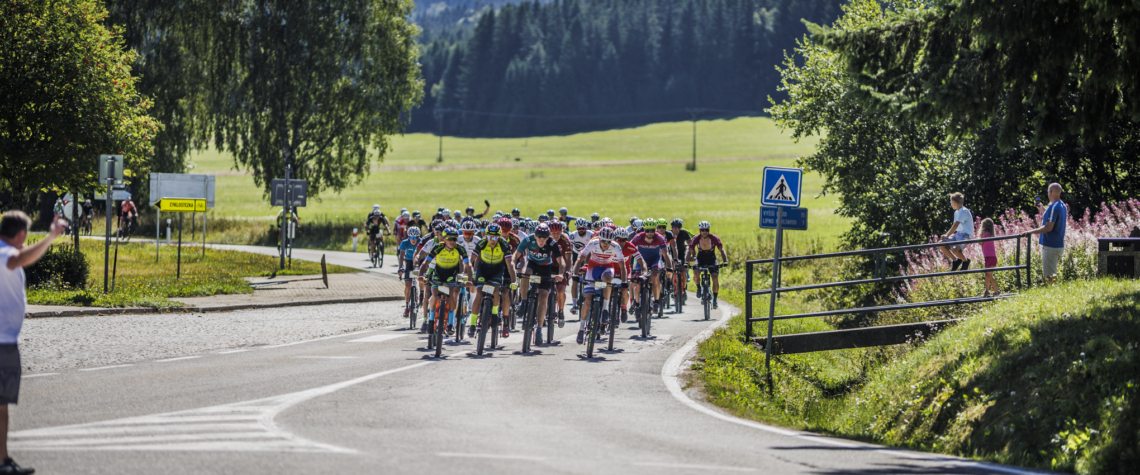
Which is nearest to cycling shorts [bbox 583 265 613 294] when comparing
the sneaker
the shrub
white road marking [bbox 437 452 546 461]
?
white road marking [bbox 437 452 546 461]

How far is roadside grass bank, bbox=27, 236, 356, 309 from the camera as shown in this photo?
19.8 metres

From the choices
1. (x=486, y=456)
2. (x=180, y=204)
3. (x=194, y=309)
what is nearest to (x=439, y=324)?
(x=486, y=456)

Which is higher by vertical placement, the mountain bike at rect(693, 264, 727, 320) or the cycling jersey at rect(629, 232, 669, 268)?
the cycling jersey at rect(629, 232, 669, 268)

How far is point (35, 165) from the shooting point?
938 inches

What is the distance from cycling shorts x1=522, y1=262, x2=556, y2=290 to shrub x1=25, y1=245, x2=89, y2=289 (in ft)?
39.4

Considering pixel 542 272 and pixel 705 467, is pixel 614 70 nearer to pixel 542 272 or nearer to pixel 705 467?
pixel 542 272

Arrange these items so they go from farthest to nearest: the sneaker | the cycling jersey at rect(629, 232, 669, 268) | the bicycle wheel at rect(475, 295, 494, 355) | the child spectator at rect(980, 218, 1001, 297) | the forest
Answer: the forest → the cycling jersey at rect(629, 232, 669, 268) → the child spectator at rect(980, 218, 1001, 297) → the bicycle wheel at rect(475, 295, 494, 355) → the sneaker

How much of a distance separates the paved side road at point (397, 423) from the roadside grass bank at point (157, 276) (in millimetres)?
8236

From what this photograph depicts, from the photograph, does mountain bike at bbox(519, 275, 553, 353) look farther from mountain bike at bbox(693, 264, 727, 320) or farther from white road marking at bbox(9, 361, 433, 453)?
white road marking at bbox(9, 361, 433, 453)

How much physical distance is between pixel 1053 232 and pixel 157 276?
72.3ft

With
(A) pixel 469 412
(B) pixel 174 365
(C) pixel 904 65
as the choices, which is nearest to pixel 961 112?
(C) pixel 904 65

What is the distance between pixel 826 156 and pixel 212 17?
97.8ft

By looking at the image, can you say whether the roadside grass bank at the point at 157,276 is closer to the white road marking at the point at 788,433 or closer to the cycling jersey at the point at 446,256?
the cycling jersey at the point at 446,256

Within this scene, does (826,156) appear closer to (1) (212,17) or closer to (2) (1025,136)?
(2) (1025,136)
